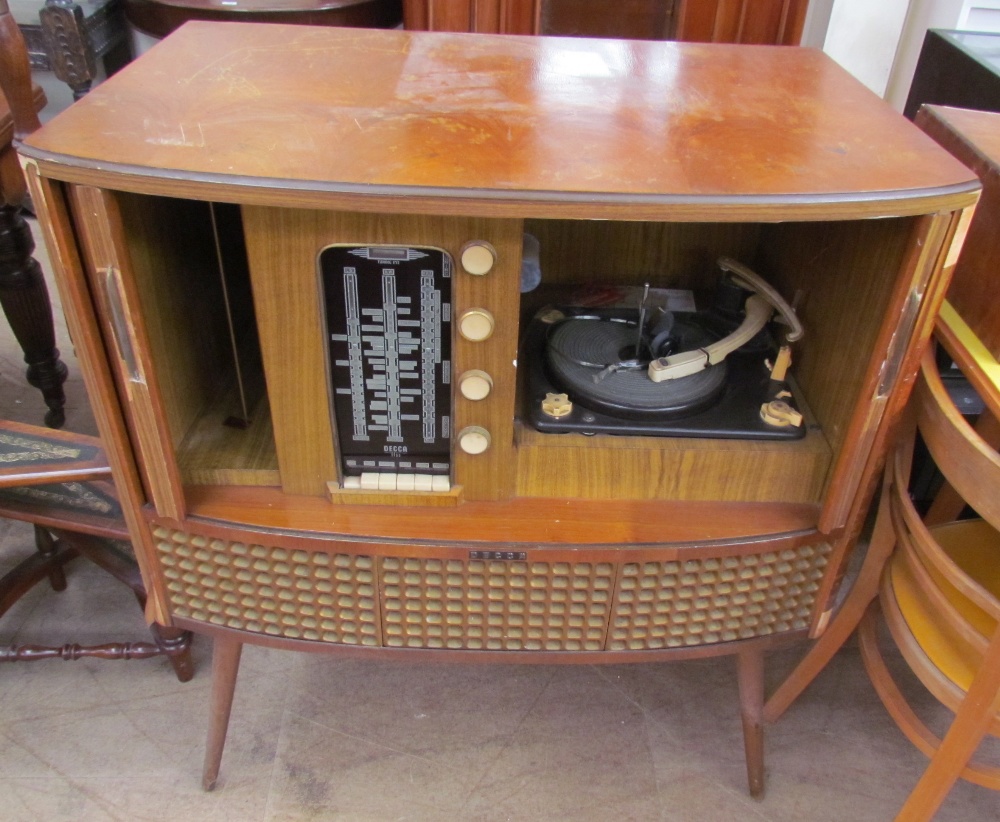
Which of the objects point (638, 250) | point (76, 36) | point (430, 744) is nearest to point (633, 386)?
point (638, 250)

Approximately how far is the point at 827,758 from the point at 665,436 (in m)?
0.68

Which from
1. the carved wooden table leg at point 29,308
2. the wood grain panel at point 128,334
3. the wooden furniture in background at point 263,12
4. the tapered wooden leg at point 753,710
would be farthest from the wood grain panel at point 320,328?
the wooden furniture in background at point 263,12

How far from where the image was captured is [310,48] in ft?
3.32

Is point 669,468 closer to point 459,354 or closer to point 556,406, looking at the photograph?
point 556,406

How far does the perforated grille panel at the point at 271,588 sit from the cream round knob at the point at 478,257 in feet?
A: 1.15

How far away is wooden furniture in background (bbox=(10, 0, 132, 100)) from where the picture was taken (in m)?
2.00

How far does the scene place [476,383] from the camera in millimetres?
856

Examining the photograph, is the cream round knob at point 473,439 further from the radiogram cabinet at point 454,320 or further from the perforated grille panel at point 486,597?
the perforated grille panel at point 486,597

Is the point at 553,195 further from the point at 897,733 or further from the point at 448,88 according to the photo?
the point at 897,733

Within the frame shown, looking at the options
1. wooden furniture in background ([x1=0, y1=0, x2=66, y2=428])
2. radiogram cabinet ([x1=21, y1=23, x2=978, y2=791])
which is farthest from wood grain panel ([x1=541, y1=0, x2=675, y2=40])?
wooden furniture in background ([x1=0, y1=0, x2=66, y2=428])

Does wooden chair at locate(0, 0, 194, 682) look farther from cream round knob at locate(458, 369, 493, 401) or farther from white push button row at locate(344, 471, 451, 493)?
cream round knob at locate(458, 369, 493, 401)

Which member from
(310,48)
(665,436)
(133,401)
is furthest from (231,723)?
(310,48)

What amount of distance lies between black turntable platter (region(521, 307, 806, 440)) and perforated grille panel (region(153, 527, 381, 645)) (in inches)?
10.8

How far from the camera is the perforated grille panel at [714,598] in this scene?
0.98 m
